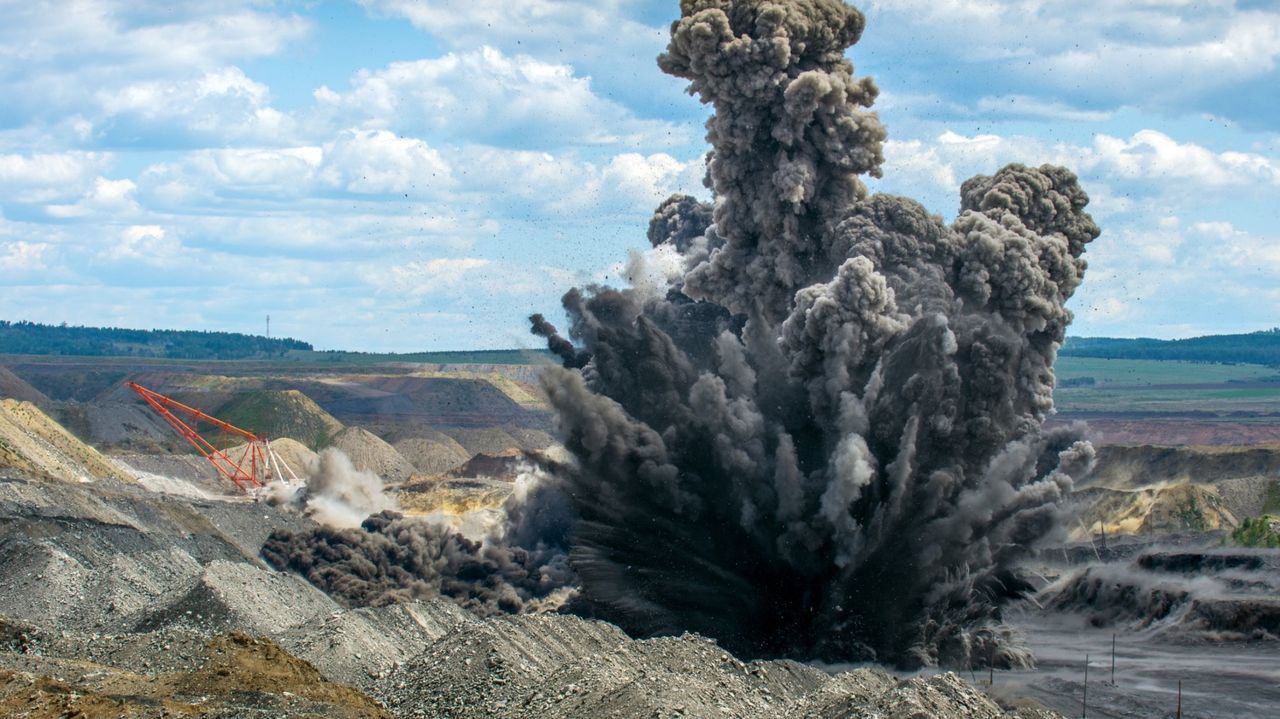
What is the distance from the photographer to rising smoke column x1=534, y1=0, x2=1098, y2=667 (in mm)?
77500

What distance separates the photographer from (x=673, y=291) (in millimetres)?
98875

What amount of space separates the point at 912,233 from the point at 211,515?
50.7 meters

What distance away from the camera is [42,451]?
12219 cm

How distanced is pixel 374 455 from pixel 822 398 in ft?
358

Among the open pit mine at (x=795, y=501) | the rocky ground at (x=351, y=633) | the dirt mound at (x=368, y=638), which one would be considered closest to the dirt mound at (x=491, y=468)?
the rocky ground at (x=351, y=633)

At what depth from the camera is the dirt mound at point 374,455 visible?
179m

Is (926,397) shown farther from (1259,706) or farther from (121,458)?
(121,458)

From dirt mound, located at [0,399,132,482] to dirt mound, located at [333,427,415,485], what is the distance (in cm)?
4330

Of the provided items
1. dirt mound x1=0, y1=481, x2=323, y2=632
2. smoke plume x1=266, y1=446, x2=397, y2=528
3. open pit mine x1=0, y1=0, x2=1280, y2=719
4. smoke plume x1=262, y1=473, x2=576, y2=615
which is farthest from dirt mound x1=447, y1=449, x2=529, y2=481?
open pit mine x1=0, y1=0, x2=1280, y2=719

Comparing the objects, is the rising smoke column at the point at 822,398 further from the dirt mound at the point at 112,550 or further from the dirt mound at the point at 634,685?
the dirt mound at the point at 112,550

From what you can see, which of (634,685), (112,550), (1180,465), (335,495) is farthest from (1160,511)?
(634,685)

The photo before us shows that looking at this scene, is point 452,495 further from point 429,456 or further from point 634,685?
point 634,685

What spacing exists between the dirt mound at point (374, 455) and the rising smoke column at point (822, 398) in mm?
91390

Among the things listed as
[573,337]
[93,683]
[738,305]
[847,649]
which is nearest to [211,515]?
[573,337]
